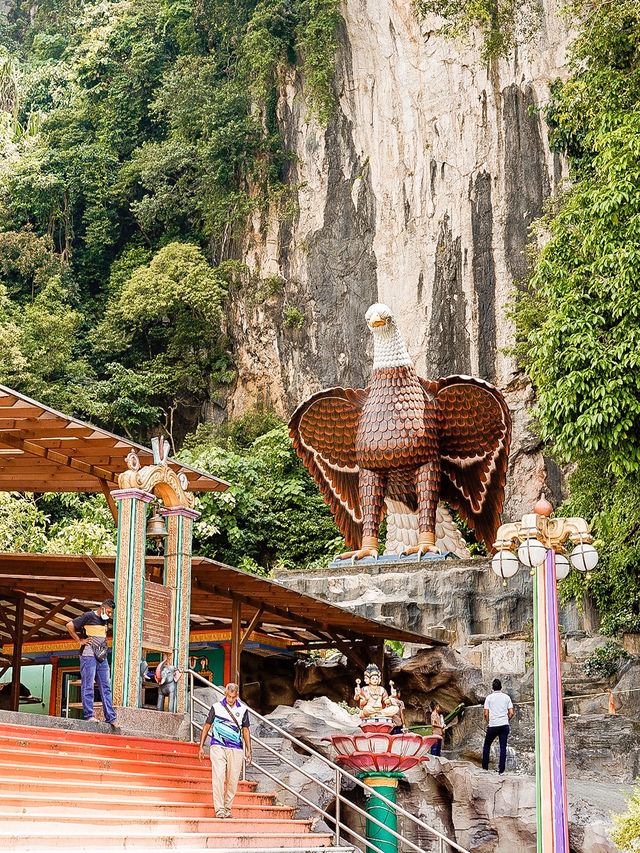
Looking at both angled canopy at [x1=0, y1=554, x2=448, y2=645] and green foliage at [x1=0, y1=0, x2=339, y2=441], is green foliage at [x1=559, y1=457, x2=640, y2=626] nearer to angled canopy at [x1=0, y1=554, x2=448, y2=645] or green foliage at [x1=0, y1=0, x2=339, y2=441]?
angled canopy at [x1=0, y1=554, x2=448, y2=645]

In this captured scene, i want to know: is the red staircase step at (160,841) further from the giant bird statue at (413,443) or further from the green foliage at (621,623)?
the giant bird statue at (413,443)

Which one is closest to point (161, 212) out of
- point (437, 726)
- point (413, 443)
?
point (413, 443)

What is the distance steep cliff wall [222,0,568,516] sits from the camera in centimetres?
2789

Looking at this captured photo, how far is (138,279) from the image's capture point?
3112cm

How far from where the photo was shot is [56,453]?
1237cm

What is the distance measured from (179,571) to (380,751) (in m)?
2.90

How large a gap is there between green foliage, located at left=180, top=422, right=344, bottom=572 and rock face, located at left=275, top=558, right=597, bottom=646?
6.83m

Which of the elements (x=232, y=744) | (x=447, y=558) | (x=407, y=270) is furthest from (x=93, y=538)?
(x=232, y=744)

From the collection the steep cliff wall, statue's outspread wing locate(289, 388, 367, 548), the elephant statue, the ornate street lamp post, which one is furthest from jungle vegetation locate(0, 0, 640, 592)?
the ornate street lamp post

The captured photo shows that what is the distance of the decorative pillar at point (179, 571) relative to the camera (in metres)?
12.4

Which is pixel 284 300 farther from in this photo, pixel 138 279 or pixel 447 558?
pixel 447 558

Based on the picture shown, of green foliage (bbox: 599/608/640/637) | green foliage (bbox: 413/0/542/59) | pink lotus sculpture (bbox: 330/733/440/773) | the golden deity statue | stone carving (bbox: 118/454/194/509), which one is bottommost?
pink lotus sculpture (bbox: 330/733/440/773)

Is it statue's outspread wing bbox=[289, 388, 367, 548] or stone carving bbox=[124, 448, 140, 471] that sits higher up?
statue's outspread wing bbox=[289, 388, 367, 548]

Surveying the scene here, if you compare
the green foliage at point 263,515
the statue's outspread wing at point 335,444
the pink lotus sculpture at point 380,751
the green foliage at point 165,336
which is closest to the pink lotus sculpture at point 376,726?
the pink lotus sculpture at point 380,751
